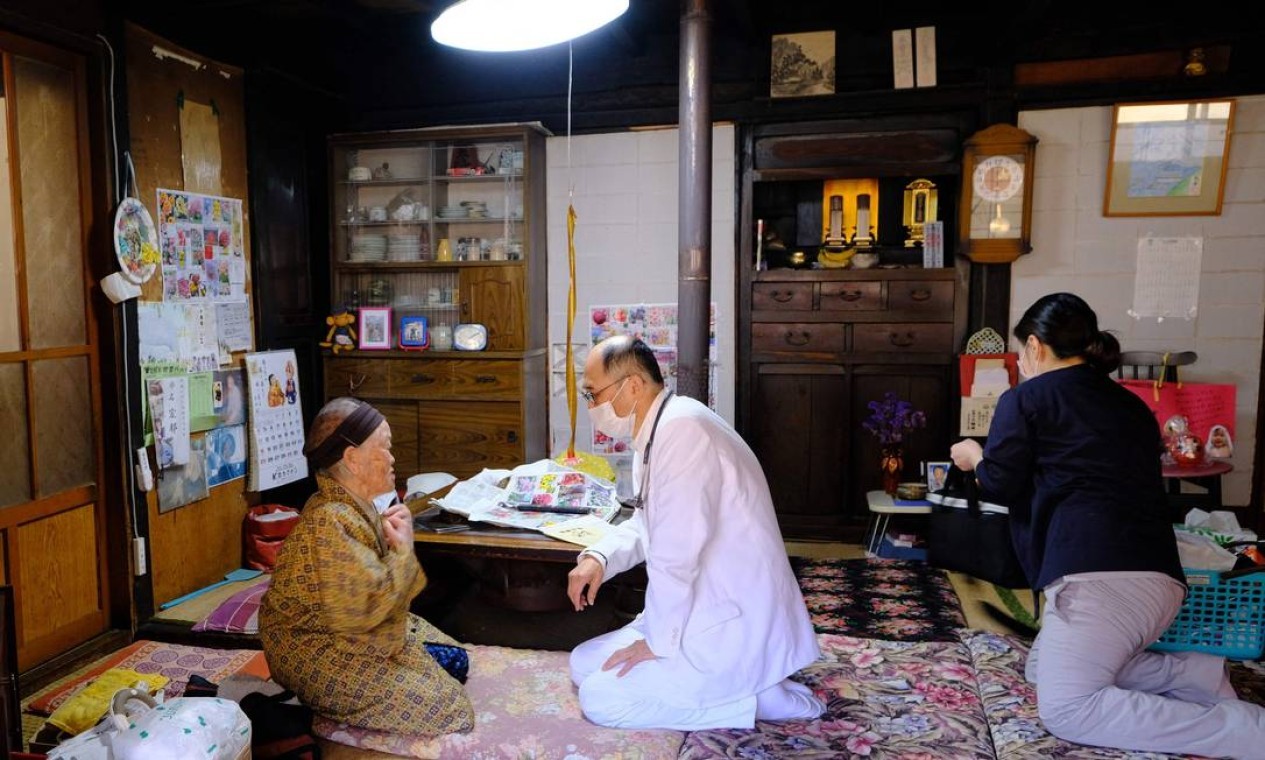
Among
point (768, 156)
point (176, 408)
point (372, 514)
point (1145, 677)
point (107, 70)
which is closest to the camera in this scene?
point (372, 514)

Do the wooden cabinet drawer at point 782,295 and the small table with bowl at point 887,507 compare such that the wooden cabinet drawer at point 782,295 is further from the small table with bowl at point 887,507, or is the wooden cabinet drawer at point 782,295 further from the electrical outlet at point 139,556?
the electrical outlet at point 139,556

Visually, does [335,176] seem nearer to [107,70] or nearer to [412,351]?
[412,351]

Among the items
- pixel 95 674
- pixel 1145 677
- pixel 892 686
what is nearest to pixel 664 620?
pixel 892 686

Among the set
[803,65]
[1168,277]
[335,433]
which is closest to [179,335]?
[335,433]

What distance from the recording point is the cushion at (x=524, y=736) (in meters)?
2.18

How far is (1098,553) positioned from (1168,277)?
292cm

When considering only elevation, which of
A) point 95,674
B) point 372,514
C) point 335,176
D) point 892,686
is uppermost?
point 335,176

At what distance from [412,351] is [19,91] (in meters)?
2.33

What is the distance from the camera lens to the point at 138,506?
12.4ft

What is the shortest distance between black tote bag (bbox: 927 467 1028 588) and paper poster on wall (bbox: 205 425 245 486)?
3549 millimetres

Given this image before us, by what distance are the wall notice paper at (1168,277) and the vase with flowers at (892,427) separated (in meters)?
1.32

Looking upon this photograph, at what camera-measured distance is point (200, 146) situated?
427cm

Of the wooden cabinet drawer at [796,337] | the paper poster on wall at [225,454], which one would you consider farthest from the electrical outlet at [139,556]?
the wooden cabinet drawer at [796,337]

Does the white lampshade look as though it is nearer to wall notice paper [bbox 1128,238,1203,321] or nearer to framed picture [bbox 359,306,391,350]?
framed picture [bbox 359,306,391,350]
